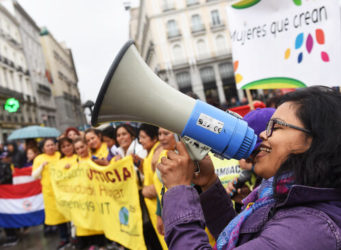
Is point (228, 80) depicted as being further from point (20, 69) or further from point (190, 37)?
point (20, 69)

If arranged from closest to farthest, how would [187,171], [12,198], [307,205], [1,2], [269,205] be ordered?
[307,205] < [269,205] < [187,171] < [12,198] < [1,2]

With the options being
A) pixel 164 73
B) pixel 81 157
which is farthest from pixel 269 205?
pixel 164 73

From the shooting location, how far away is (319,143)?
935 millimetres

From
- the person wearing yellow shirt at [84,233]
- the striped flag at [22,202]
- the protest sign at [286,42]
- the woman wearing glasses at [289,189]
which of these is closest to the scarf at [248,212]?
the woman wearing glasses at [289,189]

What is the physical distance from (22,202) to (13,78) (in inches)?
1072

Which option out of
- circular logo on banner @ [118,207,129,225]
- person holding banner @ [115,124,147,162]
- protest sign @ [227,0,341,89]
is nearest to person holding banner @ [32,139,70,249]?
person holding banner @ [115,124,147,162]

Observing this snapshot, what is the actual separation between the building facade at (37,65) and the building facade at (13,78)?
1.09m

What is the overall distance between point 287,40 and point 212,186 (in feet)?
7.14

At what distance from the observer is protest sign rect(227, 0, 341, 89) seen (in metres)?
2.66

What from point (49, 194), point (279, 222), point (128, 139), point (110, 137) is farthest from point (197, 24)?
point (279, 222)

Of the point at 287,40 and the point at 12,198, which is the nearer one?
the point at 287,40

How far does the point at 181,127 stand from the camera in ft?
4.08

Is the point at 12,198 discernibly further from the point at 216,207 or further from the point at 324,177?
the point at 324,177

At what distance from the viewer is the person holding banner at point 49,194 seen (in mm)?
4598
